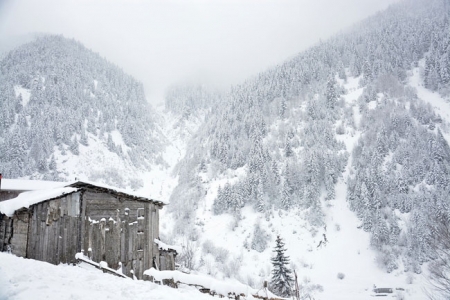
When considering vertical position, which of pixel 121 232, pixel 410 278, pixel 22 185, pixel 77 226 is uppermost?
pixel 22 185

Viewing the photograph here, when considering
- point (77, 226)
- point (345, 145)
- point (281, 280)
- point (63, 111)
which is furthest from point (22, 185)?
point (63, 111)

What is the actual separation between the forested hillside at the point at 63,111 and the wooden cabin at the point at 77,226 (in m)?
51.2

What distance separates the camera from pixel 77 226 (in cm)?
1456

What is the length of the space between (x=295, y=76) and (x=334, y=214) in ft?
146

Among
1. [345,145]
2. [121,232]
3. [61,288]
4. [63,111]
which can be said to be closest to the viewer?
[61,288]

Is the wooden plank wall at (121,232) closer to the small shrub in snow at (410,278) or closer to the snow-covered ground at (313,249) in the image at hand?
the snow-covered ground at (313,249)

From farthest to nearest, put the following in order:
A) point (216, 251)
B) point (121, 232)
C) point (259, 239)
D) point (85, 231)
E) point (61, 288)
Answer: point (259, 239) < point (216, 251) < point (121, 232) < point (85, 231) < point (61, 288)

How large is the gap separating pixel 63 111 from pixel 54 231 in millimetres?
76941

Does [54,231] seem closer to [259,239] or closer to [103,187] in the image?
[103,187]

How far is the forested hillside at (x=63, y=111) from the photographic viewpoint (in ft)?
212

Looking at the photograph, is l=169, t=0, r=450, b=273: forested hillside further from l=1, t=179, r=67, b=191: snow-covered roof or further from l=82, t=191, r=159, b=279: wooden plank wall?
l=82, t=191, r=159, b=279: wooden plank wall

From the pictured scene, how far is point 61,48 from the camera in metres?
109

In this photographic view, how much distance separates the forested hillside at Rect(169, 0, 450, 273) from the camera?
40.3 m

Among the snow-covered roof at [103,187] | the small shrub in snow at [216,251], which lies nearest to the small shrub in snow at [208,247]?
the small shrub in snow at [216,251]
